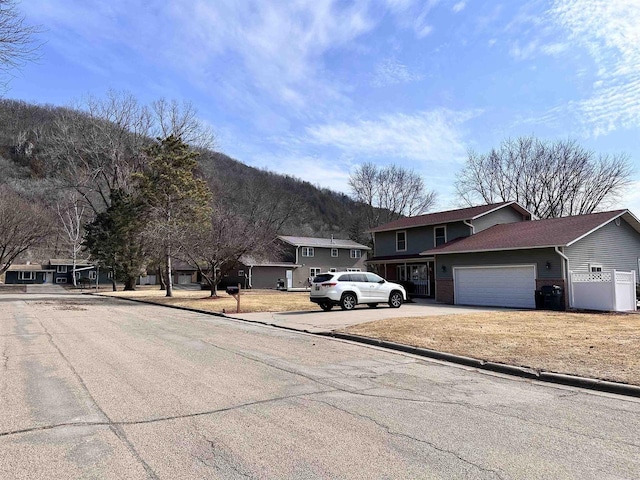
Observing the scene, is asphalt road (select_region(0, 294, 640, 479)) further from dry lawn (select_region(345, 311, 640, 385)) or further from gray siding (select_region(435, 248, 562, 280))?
gray siding (select_region(435, 248, 562, 280))

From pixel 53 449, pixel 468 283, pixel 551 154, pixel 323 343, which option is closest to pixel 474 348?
pixel 323 343

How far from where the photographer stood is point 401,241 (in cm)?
3494

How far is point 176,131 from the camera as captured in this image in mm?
39125

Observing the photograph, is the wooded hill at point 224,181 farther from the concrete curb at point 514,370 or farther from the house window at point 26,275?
the concrete curb at point 514,370

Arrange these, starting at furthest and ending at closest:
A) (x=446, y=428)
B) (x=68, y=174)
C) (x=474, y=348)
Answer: (x=68, y=174) → (x=474, y=348) → (x=446, y=428)

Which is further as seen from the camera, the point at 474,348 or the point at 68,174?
the point at 68,174

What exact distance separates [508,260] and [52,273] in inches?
2906

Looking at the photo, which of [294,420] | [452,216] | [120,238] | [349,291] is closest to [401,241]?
[452,216]

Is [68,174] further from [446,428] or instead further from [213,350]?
[446,428]

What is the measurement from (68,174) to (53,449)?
49.0 metres

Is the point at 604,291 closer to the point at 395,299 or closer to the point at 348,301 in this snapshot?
the point at 395,299

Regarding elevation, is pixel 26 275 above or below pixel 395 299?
above

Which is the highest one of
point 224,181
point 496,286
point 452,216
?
point 224,181

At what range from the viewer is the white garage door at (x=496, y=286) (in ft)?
74.8
